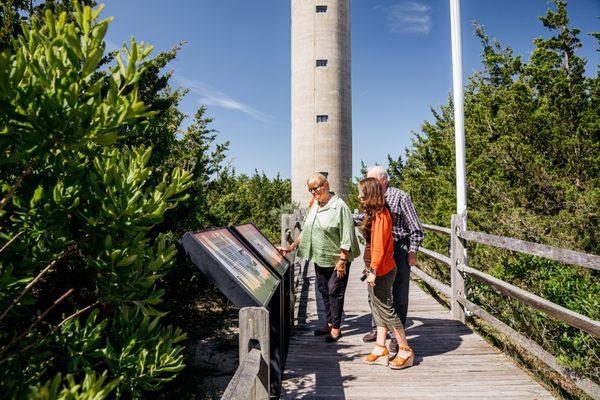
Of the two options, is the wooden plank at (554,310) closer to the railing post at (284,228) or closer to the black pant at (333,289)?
the black pant at (333,289)

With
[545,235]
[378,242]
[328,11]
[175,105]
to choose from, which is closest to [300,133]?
[328,11]

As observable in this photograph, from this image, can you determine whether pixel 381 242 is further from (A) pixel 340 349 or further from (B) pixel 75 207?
(B) pixel 75 207

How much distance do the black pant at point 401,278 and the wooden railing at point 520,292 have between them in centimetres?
93

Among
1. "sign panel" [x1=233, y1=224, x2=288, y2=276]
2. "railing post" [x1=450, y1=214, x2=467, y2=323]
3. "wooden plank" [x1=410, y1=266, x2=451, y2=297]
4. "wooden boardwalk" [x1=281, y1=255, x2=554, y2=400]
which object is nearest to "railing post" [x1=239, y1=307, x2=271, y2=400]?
"wooden boardwalk" [x1=281, y1=255, x2=554, y2=400]

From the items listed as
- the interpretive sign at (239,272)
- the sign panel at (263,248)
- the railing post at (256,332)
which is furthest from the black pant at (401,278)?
the railing post at (256,332)

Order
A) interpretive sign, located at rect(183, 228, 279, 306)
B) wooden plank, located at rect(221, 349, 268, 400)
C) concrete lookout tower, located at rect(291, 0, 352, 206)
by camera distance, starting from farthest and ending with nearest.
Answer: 1. concrete lookout tower, located at rect(291, 0, 352, 206)
2. interpretive sign, located at rect(183, 228, 279, 306)
3. wooden plank, located at rect(221, 349, 268, 400)

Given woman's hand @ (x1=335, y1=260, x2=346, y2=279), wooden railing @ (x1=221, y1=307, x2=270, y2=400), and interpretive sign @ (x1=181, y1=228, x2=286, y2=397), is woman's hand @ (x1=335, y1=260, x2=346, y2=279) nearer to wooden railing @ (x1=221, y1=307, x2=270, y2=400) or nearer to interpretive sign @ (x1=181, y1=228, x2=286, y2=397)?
interpretive sign @ (x1=181, y1=228, x2=286, y2=397)

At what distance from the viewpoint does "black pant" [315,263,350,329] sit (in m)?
4.50

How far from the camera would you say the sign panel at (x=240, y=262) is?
2.63 meters

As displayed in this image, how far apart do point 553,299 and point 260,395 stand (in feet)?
11.3

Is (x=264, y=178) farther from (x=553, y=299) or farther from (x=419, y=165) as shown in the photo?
(x=553, y=299)

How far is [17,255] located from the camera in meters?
1.62

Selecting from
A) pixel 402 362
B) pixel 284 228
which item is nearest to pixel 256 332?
pixel 402 362

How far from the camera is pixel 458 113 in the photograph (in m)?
6.36
